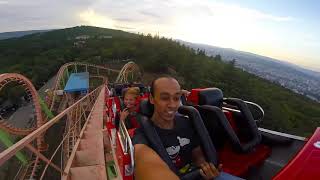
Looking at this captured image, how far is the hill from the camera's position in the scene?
137 feet

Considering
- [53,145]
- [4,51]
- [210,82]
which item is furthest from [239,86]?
[4,51]

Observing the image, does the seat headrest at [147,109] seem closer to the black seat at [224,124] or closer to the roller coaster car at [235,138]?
the roller coaster car at [235,138]

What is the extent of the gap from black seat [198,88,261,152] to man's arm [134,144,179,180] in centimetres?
135

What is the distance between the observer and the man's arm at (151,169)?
1.54 meters

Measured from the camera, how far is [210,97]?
3590mm

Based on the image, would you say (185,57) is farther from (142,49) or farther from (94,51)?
(94,51)

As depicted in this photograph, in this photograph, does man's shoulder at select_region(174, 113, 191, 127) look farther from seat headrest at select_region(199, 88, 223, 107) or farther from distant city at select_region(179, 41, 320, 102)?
distant city at select_region(179, 41, 320, 102)

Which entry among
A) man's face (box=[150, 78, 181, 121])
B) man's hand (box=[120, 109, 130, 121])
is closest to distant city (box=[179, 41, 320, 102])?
man's hand (box=[120, 109, 130, 121])

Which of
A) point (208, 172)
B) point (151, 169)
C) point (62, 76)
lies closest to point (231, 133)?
point (208, 172)

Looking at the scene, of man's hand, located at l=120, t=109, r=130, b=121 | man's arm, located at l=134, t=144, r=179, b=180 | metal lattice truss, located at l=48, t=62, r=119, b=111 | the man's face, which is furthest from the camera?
metal lattice truss, located at l=48, t=62, r=119, b=111

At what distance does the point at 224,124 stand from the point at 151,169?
5.24ft

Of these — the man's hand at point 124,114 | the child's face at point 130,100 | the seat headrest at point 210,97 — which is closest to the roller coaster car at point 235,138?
the seat headrest at point 210,97

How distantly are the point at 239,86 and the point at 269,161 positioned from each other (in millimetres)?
46045

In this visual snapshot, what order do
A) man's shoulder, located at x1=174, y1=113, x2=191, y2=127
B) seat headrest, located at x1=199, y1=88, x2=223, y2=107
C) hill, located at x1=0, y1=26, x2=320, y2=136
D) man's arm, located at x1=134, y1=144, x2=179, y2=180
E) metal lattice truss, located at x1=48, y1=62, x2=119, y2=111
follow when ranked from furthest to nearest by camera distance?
hill, located at x1=0, y1=26, x2=320, y2=136
metal lattice truss, located at x1=48, y1=62, x2=119, y2=111
seat headrest, located at x1=199, y1=88, x2=223, y2=107
man's shoulder, located at x1=174, y1=113, x2=191, y2=127
man's arm, located at x1=134, y1=144, x2=179, y2=180
